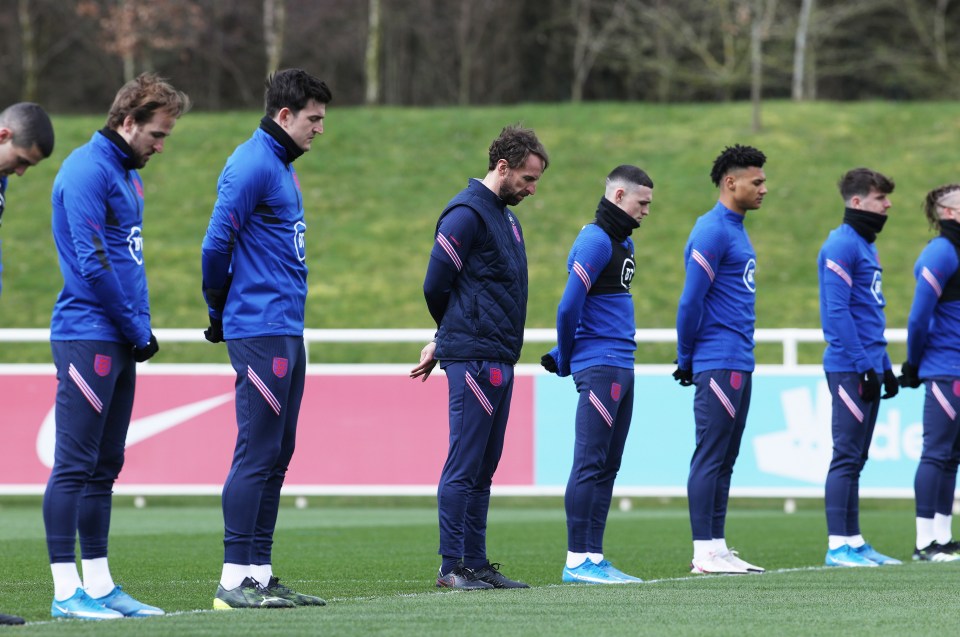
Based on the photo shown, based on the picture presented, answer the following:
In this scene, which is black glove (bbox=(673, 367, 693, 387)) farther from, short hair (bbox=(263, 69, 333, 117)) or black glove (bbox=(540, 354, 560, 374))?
short hair (bbox=(263, 69, 333, 117))

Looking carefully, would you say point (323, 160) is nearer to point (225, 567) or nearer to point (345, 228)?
point (345, 228)

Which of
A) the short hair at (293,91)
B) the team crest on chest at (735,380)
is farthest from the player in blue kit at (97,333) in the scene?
the team crest on chest at (735,380)

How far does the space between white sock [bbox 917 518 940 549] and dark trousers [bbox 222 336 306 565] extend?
202 inches

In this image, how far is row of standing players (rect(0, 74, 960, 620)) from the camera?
6.18 metres

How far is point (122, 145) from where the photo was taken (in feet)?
20.6

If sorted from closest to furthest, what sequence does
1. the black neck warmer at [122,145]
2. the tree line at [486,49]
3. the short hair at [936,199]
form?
the black neck warmer at [122,145], the short hair at [936,199], the tree line at [486,49]

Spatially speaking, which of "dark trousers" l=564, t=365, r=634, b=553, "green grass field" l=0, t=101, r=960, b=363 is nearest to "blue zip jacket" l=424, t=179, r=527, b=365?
"dark trousers" l=564, t=365, r=634, b=553

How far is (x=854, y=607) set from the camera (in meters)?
6.71

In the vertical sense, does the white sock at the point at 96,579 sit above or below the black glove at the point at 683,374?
below

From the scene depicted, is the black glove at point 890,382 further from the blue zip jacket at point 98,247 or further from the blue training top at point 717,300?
the blue zip jacket at point 98,247

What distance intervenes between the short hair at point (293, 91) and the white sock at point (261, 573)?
2079 mm

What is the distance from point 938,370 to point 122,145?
20.1ft

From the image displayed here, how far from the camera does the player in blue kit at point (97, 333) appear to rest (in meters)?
6.11

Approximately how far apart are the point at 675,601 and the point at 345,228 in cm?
1916
